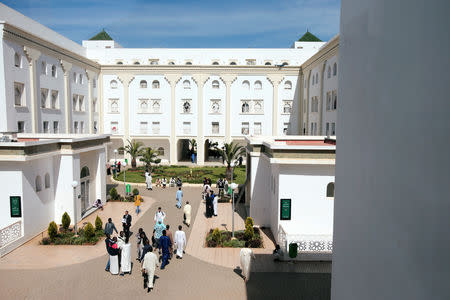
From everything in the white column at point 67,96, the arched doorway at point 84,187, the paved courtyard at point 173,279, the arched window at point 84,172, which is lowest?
the paved courtyard at point 173,279

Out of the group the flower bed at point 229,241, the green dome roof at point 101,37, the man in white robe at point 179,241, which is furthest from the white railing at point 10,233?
the green dome roof at point 101,37

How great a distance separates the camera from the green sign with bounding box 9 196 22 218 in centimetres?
1448

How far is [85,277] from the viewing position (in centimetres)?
1154

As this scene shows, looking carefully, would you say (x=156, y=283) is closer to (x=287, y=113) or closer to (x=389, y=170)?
(x=389, y=170)

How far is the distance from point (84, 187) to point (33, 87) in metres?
11.3

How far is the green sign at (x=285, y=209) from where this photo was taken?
561 inches

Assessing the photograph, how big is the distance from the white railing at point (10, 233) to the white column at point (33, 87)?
13760 mm

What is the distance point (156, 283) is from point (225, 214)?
9338mm

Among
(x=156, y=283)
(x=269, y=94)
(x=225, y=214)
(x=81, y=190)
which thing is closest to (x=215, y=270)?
(x=156, y=283)

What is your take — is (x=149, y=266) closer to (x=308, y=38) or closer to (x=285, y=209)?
(x=285, y=209)

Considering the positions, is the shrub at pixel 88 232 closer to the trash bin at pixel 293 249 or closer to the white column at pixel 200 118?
the trash bin at pixel 293 249

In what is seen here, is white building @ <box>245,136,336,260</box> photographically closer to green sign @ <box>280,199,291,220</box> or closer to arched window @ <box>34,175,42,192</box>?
green sign @ <box>280,199,291,220</box>

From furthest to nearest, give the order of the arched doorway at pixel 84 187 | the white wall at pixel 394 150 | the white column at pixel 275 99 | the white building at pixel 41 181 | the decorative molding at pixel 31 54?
the white column at pixel 275 99, the decorative molding at pixel 31 54, the arched doorway at pixel 84 187, the white building at pixel 41 181, the white wall at pixel 394 150

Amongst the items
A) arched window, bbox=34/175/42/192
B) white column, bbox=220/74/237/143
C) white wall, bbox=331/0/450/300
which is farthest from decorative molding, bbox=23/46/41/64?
white wall, bbox=331/0/450/300
